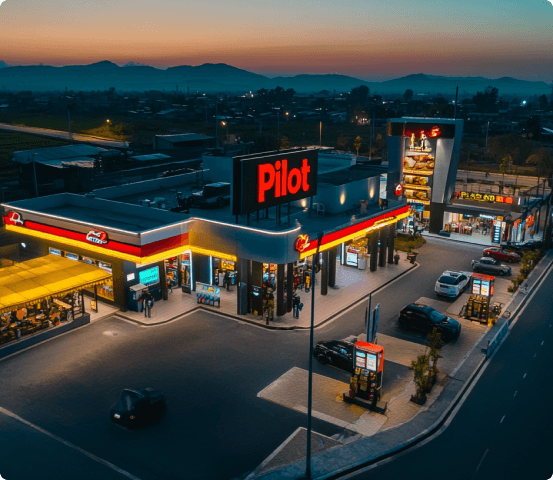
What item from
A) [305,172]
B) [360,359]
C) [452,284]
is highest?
[305,172]

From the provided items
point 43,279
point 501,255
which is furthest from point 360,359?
point 501,255

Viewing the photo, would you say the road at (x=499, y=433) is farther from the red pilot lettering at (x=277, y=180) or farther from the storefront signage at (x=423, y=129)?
the storefront signage at (x=423, y=129)

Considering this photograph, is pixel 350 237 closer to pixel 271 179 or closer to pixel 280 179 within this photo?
pixel 280 179

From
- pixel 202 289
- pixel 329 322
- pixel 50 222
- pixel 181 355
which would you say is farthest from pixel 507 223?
pixel 50 222

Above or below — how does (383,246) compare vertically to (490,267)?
above

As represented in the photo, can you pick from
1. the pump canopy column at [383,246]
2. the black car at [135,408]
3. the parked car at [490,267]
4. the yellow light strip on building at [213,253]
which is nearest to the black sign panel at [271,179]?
the yellow light strip on building at [213,253]

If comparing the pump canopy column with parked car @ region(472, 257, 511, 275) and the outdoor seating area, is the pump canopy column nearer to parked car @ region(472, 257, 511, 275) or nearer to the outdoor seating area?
parked car @ region(472, 257, 511, 275)

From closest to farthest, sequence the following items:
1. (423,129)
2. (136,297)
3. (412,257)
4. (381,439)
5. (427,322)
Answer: (381,439) → (427,322) → (136,297) → (412,257) → (423,129)
